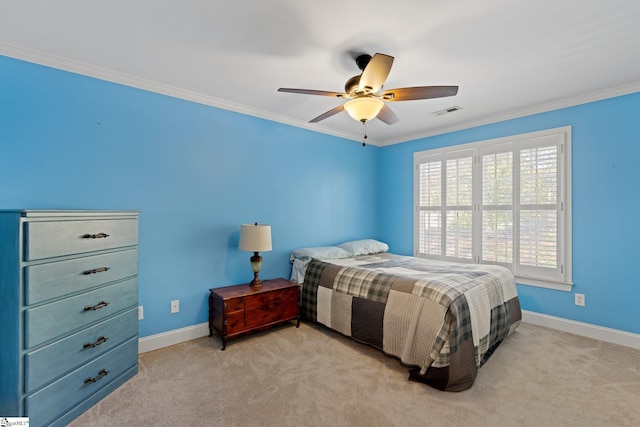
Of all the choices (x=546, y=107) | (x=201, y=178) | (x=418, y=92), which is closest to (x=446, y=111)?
(x=546, y=107)

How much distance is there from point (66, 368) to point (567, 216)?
4.53 meters

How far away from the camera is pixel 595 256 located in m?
2.96

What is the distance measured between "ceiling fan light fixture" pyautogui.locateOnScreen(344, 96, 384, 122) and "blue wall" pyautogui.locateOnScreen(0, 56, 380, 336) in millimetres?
1567

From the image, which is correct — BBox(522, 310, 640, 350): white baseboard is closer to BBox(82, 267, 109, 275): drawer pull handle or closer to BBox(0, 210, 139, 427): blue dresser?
BBox(0, 210, 139, 427): blue dresser

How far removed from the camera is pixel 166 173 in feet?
9.07

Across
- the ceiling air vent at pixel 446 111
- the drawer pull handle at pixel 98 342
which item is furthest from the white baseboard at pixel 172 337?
the ceiling air vent at pixel 446 111

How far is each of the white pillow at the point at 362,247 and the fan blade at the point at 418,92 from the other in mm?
2237

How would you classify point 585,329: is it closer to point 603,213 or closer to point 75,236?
point 603,213

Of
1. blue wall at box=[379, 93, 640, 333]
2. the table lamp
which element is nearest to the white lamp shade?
the table lamp

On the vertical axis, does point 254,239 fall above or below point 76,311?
above

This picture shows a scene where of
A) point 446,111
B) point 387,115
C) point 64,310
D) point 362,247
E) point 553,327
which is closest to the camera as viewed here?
point 64,310

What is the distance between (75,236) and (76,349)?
710 mm

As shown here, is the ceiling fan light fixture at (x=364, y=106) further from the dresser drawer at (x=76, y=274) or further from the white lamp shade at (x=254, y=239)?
the dresser drawer at (x=76, y=274)

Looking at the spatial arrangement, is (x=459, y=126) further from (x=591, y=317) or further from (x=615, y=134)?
(x=591, y=317)
